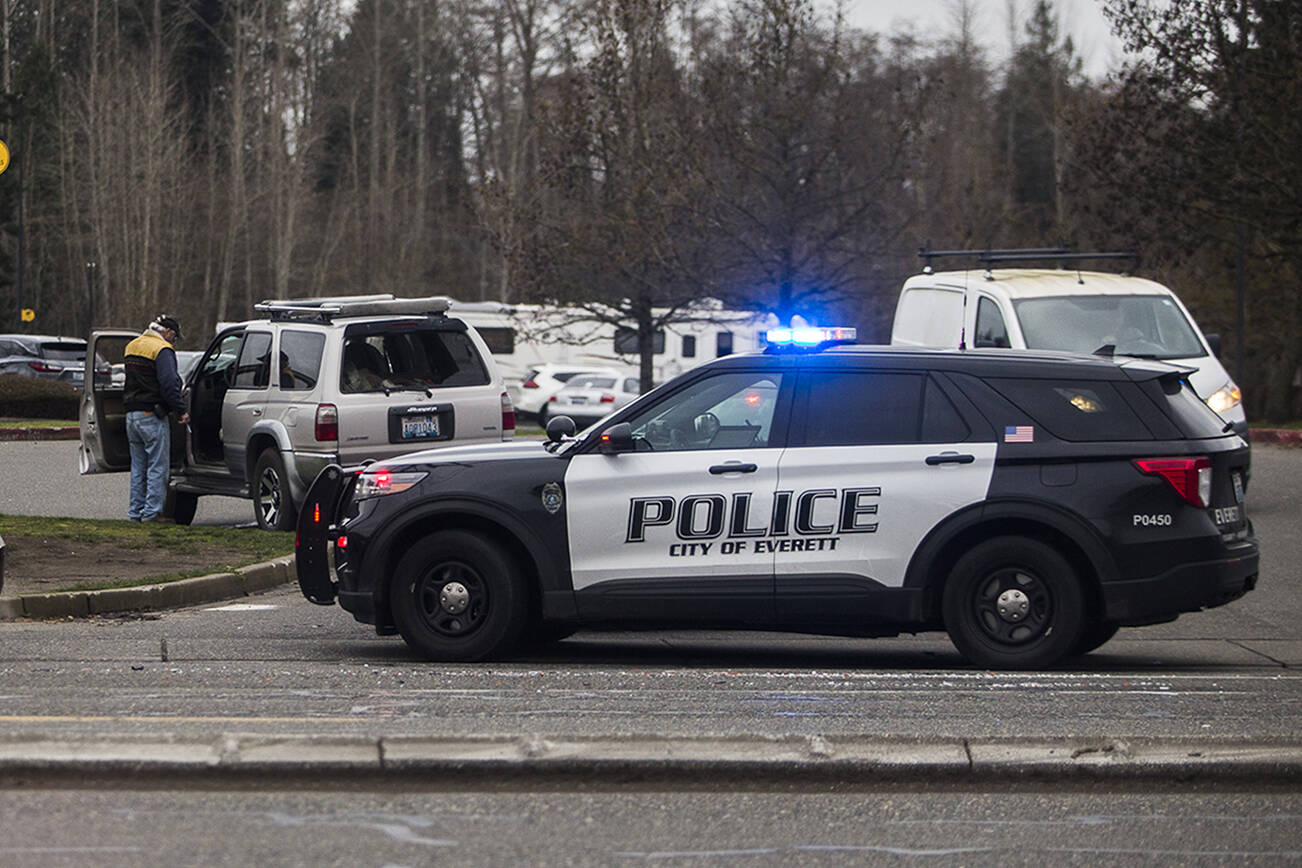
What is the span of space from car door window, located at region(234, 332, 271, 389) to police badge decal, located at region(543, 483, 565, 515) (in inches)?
257

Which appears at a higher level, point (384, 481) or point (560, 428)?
point (560, 428)

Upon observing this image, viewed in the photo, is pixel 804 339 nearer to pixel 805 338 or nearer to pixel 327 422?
pixel 805 338

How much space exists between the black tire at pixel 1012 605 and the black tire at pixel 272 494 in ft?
23.4

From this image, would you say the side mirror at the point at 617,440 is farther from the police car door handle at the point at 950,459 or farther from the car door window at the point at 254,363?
the car door window at the point at 254,363

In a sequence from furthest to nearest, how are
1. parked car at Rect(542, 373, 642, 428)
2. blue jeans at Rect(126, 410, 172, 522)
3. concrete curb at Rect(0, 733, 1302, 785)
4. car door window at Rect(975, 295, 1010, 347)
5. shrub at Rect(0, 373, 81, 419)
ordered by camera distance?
1. parked car at Rect(542, 373, 642, 428)
2. shrub at Rect(0, 373, 81, 419)
3. car door window at Rect(975, 295, 1010, 347)
4. blue jeans at Rect(126, 410, 172, 522)
5. concrete curb at Rect(0, 733, 1302, 785)

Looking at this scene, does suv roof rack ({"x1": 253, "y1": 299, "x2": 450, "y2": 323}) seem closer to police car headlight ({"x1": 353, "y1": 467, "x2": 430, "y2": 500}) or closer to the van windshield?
police car headlight ({"x1": 353, "y1": 467, "x2": 430, "y2": 500})

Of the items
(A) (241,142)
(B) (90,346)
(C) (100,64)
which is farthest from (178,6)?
(B) (90,346)

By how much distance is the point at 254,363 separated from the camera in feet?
49.0

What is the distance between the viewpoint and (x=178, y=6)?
6272cm

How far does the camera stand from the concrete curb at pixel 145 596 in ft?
34.6

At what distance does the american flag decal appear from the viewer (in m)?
8.49

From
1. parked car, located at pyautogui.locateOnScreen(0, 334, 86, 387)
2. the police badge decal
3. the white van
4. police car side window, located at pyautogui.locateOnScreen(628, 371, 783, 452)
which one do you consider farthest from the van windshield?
parked car, located at pyautogui.locateOnScreen(0, 334, 86, 387)

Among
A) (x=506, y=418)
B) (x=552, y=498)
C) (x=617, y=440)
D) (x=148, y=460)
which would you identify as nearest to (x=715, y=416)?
(x=617, y=440)

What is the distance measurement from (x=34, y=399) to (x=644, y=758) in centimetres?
3011
